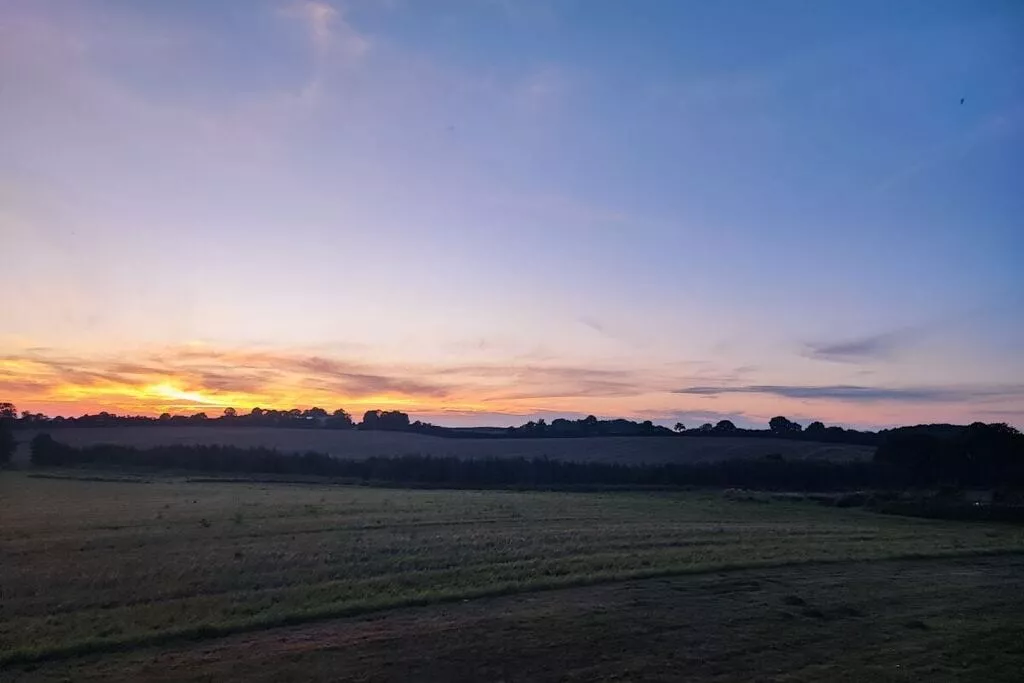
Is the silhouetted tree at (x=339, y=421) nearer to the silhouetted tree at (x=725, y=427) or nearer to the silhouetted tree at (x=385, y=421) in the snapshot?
the silhouetted tree at (x=385, y=421)

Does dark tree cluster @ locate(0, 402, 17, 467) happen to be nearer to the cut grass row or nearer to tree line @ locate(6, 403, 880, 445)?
tree line @ locate(6, 403, 880, 445)

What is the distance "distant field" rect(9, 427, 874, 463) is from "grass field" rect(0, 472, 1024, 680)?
6691 cm

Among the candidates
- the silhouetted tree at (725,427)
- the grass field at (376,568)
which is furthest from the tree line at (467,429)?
the grass field at (376,568)

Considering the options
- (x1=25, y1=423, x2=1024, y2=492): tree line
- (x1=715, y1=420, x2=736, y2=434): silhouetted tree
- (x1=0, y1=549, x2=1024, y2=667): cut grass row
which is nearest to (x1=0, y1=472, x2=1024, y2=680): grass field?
(x1=0, y1=549, x2=1024, y2=667): cut grass row

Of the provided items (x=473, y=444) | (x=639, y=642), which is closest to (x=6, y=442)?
(x=473, y=444)

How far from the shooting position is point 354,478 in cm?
9156

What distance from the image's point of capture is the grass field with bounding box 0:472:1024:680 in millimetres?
16797

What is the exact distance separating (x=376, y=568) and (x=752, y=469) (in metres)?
74.3

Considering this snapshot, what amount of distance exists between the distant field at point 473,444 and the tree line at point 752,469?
1088 cm

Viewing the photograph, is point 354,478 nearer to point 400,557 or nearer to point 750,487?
point 750,487

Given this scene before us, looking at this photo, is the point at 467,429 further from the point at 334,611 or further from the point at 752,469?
the point at 334,611

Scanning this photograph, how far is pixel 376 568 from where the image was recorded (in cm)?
2455

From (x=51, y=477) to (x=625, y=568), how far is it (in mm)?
76729

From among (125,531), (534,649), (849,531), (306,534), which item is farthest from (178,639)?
(849,531)
